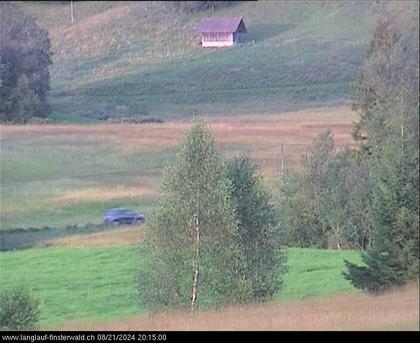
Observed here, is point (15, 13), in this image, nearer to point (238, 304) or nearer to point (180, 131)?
point (180, 131)

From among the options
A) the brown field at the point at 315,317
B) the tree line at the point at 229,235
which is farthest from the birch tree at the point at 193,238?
the brown field at the point at 315,317

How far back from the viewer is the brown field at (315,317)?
10.9 m

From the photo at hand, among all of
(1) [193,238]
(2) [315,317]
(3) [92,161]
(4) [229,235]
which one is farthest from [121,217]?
(2) [315,317]

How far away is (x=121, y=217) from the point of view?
99.4ft

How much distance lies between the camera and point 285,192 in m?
36.2

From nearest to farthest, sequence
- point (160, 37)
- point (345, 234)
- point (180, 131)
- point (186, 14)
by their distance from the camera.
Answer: point (186, 14), point (160, 37), point (180, 131), point (345, 234)

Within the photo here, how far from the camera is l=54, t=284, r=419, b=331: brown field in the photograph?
35.7 ft

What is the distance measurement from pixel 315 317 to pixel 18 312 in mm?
4894

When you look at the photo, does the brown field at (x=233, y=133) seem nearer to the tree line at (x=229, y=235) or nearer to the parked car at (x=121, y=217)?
the parked car at (x=121, y=217)

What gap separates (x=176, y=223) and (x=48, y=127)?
304 inches

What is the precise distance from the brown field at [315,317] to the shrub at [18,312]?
1.76m

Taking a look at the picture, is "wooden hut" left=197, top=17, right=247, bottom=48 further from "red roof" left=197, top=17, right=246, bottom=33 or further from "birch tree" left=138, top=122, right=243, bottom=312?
"birch tree" left=138, top=122, right=243, bottom=312

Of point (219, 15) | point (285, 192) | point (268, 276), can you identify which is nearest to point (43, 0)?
point (219, 15)

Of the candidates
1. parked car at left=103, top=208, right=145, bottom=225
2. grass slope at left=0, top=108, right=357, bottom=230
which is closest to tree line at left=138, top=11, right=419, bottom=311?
grass slope at left=0, top=108, right=357, bottom=230
